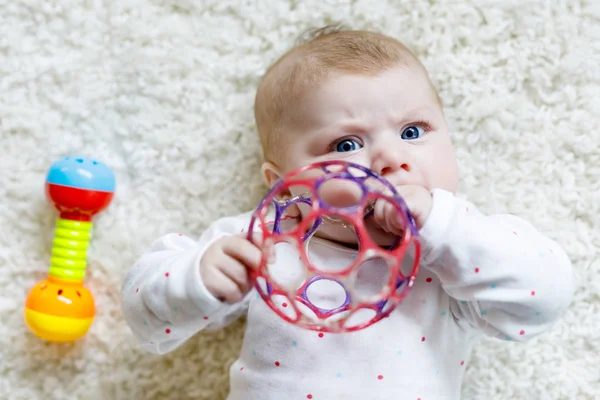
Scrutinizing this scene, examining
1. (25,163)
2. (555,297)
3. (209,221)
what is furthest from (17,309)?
(555,297)

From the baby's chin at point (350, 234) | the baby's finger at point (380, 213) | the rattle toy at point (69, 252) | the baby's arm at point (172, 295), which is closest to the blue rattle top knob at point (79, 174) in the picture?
the rattle toy at point (69, 252)

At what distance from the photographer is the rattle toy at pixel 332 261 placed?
2.61 feet

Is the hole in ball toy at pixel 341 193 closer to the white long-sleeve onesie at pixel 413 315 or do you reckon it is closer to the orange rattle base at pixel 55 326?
the white long-sleeve onesie at pixel 413 315

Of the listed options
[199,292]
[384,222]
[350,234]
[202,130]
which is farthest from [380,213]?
[202,130]

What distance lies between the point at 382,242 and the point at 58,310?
20.5 inches

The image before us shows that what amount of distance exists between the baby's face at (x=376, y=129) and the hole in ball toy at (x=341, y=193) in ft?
0.21

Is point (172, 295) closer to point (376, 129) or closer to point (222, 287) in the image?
point (222, 287)

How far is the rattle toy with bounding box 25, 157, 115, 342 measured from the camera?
1144 mm

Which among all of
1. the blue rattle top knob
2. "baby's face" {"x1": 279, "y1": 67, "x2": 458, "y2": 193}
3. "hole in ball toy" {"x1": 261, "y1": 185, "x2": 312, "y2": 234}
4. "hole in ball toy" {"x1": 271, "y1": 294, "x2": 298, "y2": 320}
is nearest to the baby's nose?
"baby's face" {"x1": 279, "y1": 67, "x2": 458, "y2": 193}

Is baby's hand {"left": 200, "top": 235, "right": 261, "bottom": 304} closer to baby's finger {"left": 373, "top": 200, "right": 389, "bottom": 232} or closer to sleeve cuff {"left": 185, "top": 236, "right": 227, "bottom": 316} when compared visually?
sleeve cuff {"left": 185, "top": 236, "right": 227, "bottom": 316}

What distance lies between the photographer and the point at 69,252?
46.7 inches

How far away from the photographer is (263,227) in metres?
0.83

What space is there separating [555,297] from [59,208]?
2.52 ft

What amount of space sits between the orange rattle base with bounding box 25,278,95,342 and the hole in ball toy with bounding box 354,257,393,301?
0.46m
